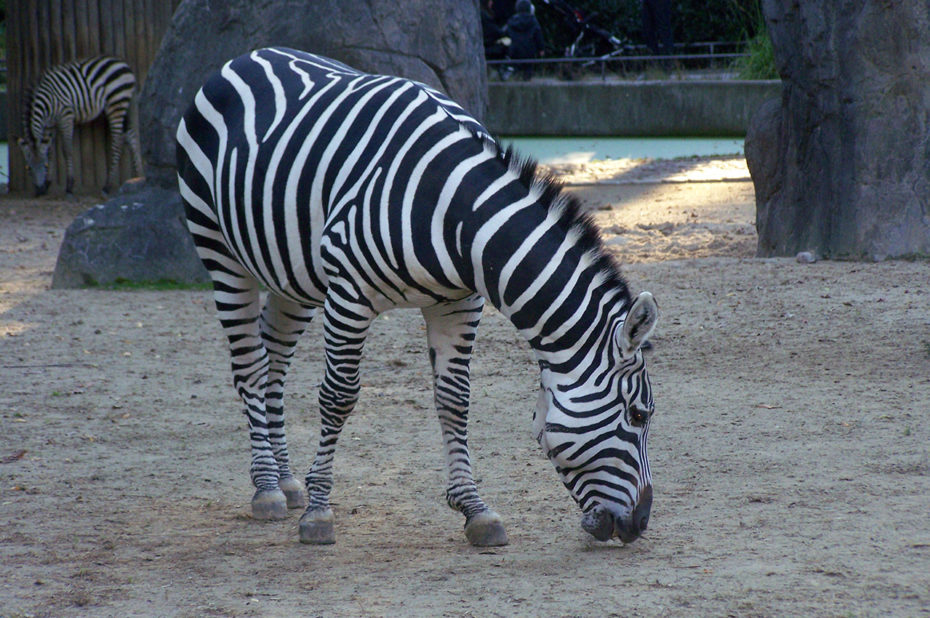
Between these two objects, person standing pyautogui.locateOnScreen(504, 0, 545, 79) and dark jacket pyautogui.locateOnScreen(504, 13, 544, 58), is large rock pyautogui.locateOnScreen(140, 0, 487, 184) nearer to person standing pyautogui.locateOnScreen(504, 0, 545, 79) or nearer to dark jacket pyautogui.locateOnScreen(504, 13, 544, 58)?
person standing pyautogui.locateOnScreen(504, 0, 545, 79)

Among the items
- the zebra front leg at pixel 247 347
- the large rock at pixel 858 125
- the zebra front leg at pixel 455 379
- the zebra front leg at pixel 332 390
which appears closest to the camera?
the zebra front leg at pixel 332 390

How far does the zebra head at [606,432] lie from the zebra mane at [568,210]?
0.53 feet

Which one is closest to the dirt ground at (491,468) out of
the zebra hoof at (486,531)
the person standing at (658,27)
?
the zebra hoof at (486,531)

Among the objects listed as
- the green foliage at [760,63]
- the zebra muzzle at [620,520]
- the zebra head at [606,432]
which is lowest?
the zebra muzzle at [620,520]

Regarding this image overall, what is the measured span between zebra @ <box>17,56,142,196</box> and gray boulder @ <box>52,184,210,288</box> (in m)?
4.96

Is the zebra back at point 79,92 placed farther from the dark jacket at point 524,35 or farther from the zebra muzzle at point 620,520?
the zebra muzzle at point 620,520

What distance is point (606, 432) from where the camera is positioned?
3275mm

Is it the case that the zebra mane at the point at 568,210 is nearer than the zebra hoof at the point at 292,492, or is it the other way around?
the zebra mane at the point at 568,210

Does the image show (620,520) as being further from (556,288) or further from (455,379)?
(455,379)

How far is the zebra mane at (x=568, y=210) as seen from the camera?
10.8ft

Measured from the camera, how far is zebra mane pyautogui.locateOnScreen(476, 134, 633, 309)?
3.29 m

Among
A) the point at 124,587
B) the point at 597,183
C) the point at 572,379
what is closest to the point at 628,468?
the point at 572,379

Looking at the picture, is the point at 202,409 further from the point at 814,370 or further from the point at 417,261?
the point at 814,370

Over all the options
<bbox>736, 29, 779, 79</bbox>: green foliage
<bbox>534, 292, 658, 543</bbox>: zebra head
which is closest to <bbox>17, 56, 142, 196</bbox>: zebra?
<bbox>736, 29, 779, 79</bbox>: green foliage
